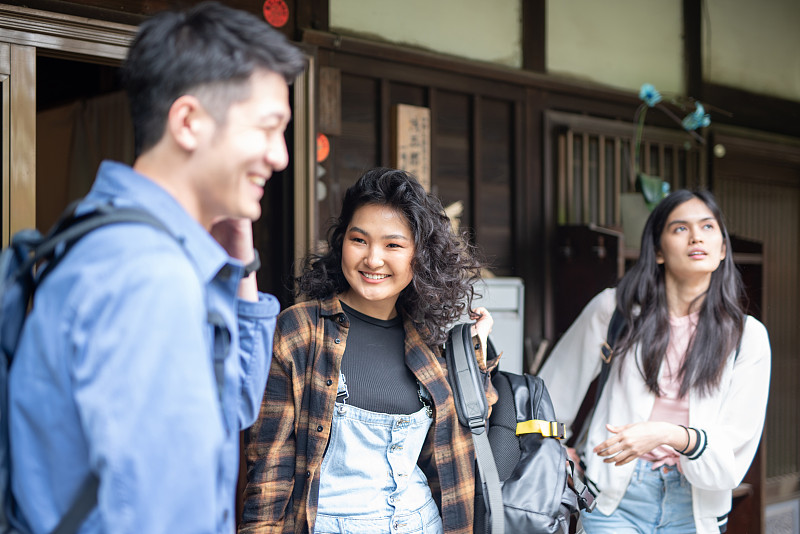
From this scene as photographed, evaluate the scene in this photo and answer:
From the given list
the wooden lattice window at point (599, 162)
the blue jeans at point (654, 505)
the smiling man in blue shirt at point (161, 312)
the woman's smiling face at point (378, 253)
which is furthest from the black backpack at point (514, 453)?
the wooden lattice window at point (599, 162)

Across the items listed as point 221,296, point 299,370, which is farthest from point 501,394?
point 221,296

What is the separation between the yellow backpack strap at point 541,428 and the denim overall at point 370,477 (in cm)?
36

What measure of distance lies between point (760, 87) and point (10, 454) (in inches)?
218

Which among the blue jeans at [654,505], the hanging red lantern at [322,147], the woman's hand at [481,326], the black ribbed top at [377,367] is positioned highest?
the hanging red lantern at [322,147]

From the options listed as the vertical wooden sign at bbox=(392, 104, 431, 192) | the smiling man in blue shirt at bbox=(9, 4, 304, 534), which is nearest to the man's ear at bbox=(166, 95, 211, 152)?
the smiling man in blue shirt at bbox=(9, 4, 304, 534)

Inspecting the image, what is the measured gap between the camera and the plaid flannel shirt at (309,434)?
6.49 feet

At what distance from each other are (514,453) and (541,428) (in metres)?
0.11

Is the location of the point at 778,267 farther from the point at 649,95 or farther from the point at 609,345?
the point at 609,345

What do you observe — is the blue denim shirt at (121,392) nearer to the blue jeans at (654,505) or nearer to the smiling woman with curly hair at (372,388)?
the smiling woman with curly hair at (372,388)

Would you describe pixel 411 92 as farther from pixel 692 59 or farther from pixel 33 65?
pixel 692 59

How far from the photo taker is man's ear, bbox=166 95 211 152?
1.16m

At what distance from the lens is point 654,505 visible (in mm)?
2707

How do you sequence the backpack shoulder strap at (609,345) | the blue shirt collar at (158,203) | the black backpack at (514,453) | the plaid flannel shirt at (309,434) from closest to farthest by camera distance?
the blue shirt collar at (158,203) → the plaid flannel shirt at (309,434) → the black backpack at (514,453) → the backpack shoulder strap at (609,345)

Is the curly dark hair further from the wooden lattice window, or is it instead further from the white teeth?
the wooden lattice window
